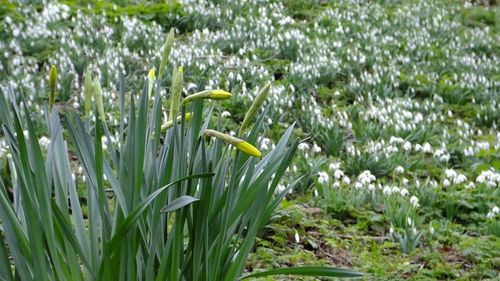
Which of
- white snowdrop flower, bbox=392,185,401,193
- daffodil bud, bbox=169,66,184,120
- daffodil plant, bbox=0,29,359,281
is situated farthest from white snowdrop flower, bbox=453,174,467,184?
daffodil bud, bbox=169,66,184,120

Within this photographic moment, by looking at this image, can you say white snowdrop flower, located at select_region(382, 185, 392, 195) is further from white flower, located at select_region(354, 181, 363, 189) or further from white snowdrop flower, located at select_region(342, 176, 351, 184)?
white snowdrop flower, located at select_region(342, 176, 351, 184)

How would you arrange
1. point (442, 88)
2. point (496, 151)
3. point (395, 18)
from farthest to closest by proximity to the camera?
point (395, 18) < point (442, 88) < point (496, 151)

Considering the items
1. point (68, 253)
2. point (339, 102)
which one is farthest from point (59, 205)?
point (339, 102)

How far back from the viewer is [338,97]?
754cm

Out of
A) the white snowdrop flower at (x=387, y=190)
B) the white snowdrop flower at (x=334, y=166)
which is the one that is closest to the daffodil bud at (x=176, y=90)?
the white snowdrop flower at (x=387, y=190)

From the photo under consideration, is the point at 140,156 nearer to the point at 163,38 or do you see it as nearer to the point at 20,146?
the point at 20,146

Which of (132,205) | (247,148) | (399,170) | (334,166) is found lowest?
(399,170)

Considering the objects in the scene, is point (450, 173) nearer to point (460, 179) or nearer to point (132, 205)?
point (460, 179)

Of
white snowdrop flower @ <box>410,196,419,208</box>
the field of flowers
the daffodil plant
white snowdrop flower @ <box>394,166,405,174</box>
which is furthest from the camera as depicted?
white snowdrop flower @ <box>394,166,405,174</box>

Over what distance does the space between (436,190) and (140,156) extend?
3431mm

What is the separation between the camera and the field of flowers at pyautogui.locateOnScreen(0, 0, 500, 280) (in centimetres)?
443

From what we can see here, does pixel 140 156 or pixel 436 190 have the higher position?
pixel 140 156

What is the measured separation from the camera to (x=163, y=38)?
808 cm

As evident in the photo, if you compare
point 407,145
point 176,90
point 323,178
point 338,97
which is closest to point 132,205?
point 176,90
